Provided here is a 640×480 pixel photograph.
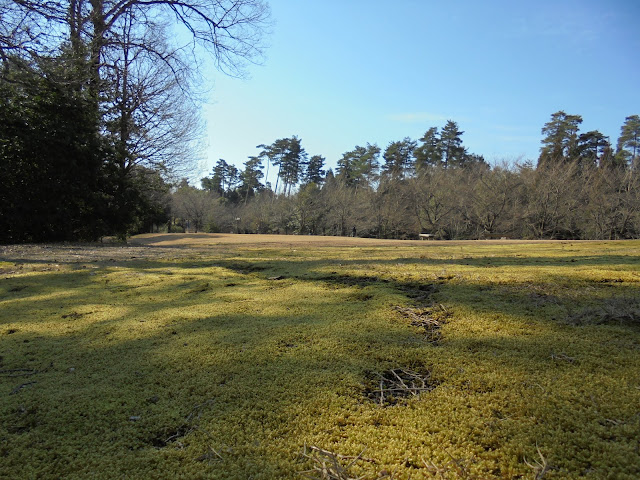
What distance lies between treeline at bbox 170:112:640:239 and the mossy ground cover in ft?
103

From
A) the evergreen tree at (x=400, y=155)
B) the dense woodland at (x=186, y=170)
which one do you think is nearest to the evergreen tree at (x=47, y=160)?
the dense woodland at (x=186, y=170)

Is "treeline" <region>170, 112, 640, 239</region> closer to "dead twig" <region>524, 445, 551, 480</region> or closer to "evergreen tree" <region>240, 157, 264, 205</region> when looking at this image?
"evergreen tree" <region>240, 157, 264, 205</region>

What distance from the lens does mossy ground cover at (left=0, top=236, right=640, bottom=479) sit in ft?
3.59

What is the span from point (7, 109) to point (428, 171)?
38742 millimetres

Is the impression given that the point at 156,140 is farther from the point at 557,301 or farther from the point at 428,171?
the point at 428,171

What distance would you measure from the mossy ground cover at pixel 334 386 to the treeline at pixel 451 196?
31545mm

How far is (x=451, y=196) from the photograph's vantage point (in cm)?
3634

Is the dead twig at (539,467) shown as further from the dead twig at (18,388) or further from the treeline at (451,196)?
the treeline at (451,196)

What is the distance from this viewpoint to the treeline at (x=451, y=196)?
30484mm

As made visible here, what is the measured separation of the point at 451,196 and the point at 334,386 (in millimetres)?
37696

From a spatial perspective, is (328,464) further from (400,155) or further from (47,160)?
(400,155)

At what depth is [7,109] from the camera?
9648mm

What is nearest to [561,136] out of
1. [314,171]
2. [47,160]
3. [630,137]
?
[630,137]

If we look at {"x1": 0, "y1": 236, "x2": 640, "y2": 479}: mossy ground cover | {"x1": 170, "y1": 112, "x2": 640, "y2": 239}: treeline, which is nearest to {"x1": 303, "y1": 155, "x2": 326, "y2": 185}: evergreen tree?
{"x1": 170, "y1": 112, "x2": 640, "y2": 239}: treeline
